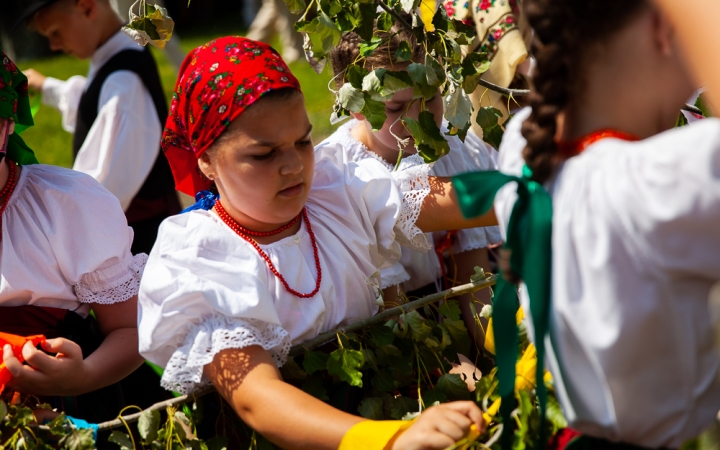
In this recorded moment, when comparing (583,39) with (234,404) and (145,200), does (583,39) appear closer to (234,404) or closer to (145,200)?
(234,404)

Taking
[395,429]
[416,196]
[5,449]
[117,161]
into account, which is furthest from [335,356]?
[117,161]

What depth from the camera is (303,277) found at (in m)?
1.83

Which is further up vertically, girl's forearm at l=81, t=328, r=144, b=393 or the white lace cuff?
the white lace cuff

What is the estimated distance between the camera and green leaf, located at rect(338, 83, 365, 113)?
6.55 ft

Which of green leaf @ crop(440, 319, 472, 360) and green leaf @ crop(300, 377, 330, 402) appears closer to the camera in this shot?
green leaf @ crop(300, 377, 330, 402)

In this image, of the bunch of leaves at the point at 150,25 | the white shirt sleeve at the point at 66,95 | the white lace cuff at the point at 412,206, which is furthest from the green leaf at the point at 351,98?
the white shirt sleeve at the point at 66,95

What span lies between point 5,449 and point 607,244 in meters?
1.38

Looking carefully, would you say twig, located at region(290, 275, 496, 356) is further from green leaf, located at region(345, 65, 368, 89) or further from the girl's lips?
green leaf, located at region(345, 65, 368, 89)

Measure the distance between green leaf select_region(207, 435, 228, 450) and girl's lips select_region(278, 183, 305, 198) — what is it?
55 centimetres

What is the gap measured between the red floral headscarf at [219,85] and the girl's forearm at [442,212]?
0.47 meters

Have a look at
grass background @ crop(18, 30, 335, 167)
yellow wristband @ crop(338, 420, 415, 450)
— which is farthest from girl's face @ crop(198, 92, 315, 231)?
grass background @ crop(18, 30, 335, 167)

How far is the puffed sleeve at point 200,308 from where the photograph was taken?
163 centimetres

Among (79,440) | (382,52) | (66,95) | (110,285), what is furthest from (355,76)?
(66,95)

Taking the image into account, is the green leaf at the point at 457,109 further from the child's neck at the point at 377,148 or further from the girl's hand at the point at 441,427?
the girl's hand at the point at 441,427
